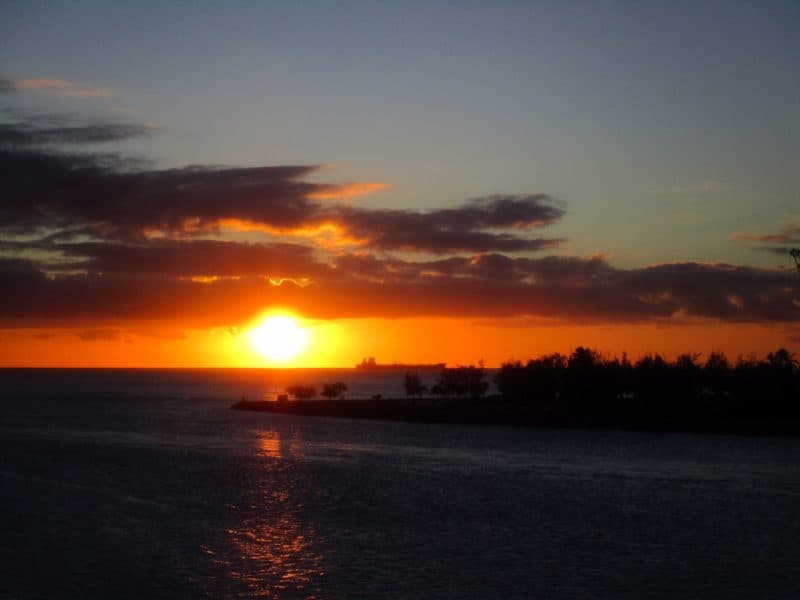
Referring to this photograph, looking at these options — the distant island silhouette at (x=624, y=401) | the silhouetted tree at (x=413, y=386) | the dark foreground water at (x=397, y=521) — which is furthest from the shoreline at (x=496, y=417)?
the dark foreground water at (x=397, y=521)

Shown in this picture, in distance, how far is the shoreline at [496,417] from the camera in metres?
112

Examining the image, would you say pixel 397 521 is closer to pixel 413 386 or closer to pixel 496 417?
pixel 496 417

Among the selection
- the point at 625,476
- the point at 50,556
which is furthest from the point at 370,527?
the point at 625,476

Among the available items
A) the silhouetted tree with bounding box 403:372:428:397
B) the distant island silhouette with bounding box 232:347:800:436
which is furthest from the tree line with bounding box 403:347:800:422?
the silhouetted tree with bounding box 403:372:428:397

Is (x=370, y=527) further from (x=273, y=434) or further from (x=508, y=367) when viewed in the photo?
(x=508, y=367)

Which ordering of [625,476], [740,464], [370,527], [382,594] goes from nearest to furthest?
[382,594]
[370,527]
[625,476]
[740,464]

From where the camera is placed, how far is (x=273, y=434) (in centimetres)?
10938

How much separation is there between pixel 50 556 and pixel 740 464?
5789 centimetres

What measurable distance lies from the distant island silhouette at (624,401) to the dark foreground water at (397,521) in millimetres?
28226

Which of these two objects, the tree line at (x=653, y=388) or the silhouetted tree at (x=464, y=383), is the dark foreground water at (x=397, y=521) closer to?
the tree line at (x=653, y=388)

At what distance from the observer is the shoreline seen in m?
112

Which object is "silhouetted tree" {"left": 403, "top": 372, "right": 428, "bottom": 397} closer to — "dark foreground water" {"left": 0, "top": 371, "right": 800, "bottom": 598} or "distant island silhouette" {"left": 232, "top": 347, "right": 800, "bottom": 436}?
"distant island silhouette" {"left": 232, "top": 347, "right": 800, "bottom": 436}

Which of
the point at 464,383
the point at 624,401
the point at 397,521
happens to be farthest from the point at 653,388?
the point at 397,521

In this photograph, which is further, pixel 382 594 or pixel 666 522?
pixel 666 522
